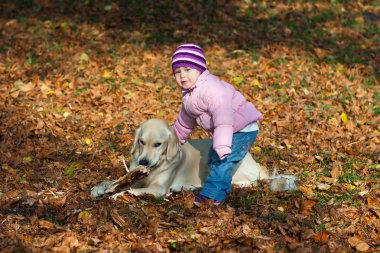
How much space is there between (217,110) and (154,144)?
0.84 m

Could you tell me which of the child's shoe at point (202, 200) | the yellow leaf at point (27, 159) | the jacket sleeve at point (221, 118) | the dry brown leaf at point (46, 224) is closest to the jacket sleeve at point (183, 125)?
the jacket sleeve at point (221, 118)

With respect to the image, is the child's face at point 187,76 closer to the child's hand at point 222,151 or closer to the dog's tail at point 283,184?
the child's hand at point 222,151

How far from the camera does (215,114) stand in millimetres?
6574

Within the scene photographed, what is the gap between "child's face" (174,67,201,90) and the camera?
22.0 ft

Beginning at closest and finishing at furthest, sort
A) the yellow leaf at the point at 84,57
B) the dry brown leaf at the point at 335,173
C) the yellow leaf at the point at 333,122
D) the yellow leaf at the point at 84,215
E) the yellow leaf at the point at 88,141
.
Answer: the yellow leaf at the point at 84,215 < the dry brown leaf at the point at 335,173 < the yellow leaf at the point at 88,141 < the yellow leaf at the point at 333,122 < the yellow leaf at the point at 84,57

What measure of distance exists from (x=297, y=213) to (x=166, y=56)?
21.8 feet

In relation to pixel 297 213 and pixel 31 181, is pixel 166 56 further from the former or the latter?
pixel 297 213

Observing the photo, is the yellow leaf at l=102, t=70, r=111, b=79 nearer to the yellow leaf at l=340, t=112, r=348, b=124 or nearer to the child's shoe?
the yellow leaf at l=340, t=112, r=348, b=124

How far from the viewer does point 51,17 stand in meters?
14.1

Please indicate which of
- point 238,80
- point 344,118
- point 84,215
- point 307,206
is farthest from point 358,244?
point 238,80

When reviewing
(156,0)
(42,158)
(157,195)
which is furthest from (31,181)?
(156,0)

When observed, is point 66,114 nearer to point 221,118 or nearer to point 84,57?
point 84,57

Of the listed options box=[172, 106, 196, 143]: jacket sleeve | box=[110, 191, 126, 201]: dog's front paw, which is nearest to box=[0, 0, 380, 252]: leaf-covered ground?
box=[110, 191, 126, 201]: dog's front paw

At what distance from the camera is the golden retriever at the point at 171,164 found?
22.7 ft
